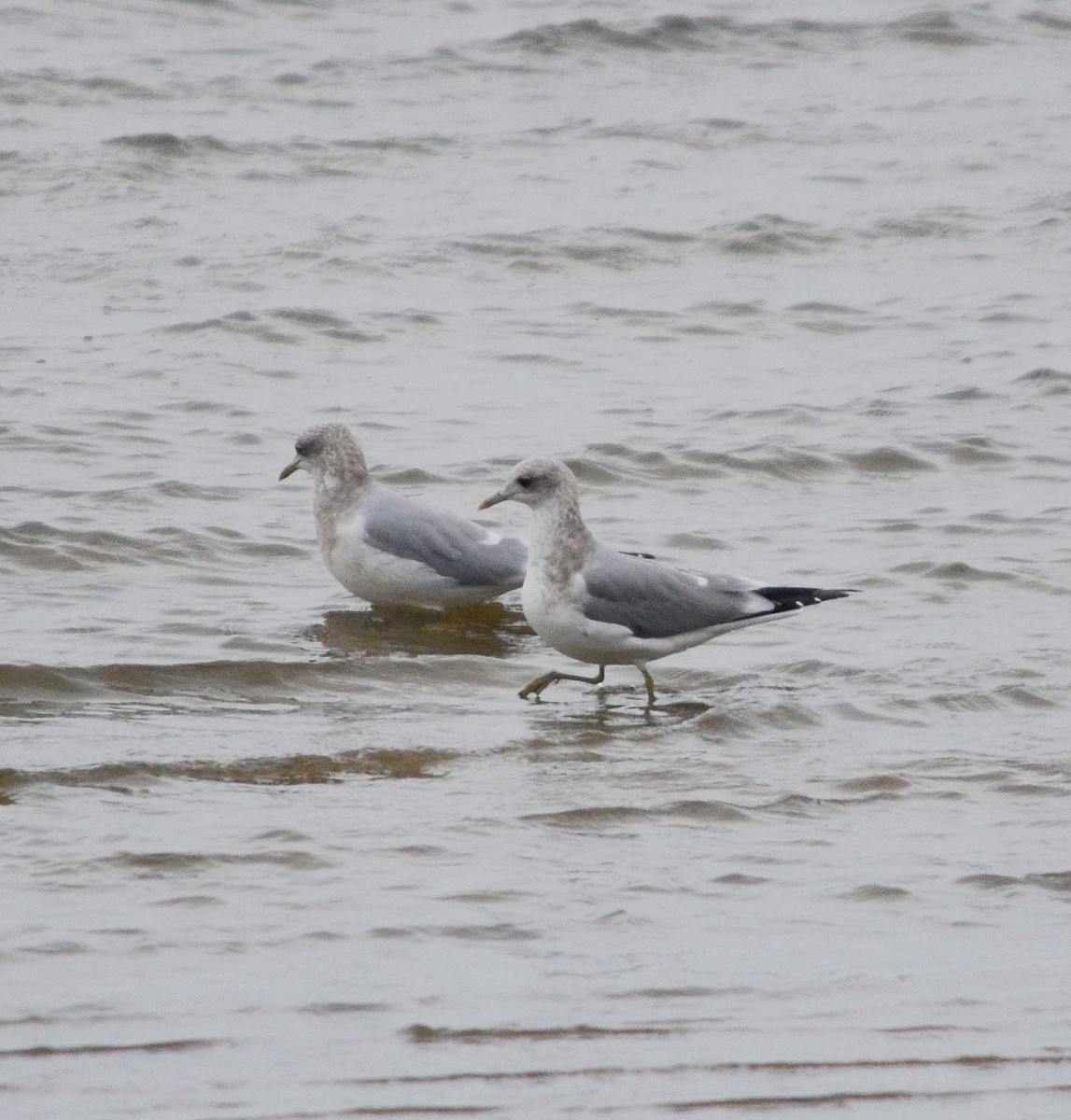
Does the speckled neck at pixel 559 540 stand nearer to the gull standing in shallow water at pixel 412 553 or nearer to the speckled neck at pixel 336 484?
the gull standing in shallow water at pixel 412 553

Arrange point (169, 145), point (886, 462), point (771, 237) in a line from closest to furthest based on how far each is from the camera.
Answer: point (886, 462) < point (771, 237) < point (169, 145)

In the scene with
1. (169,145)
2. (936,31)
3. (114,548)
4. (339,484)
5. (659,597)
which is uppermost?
(936,31)

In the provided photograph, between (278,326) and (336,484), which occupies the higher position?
(278,326)

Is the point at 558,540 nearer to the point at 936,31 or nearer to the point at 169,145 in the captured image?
the point at 169,145

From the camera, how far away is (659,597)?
24.4 feet

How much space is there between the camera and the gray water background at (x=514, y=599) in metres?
4.38

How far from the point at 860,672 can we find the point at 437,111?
12.4 m

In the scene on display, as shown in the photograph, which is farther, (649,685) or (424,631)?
(424,631)

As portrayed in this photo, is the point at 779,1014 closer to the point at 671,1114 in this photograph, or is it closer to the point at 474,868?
the point at 671,1114

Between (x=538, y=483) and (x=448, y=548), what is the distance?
3.07 ft

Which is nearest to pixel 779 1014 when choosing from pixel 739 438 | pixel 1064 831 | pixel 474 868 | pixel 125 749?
pixel 474 868

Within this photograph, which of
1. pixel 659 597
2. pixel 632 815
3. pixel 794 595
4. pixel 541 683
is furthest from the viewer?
pixel 794 595

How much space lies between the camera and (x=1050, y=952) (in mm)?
4879

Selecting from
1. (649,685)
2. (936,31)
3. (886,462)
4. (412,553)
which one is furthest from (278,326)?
(936,31)
